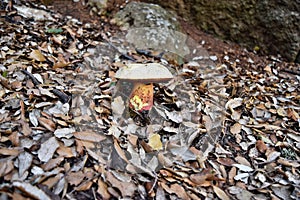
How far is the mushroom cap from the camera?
1368 mm

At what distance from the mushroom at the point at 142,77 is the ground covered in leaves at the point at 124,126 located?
117 mm

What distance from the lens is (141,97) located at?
1550mm

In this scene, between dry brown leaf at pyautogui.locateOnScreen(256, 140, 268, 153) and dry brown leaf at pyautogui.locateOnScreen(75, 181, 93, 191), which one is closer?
dry brown leaf at pyautogui.locateOnScreen(75, 181, 93, 191)

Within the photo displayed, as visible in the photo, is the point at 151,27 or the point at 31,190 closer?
the point at 31,190

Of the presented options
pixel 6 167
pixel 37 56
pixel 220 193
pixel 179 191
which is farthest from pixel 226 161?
pixel 37 56

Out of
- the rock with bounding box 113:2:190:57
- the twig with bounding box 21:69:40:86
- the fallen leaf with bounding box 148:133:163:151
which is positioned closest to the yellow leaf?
the fallen leaf with bounding box 148:133:163:151

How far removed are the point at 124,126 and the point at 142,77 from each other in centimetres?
33

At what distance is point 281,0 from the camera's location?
2582 mm

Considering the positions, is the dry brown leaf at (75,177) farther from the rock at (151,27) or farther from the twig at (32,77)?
the rock at (151,27)

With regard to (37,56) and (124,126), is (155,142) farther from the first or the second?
(37,56)

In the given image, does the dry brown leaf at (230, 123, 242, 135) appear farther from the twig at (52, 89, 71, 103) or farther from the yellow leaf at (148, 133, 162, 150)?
the twig at (52, 89, 71, 103)

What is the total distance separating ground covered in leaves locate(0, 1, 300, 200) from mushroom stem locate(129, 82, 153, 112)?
0.07 meters

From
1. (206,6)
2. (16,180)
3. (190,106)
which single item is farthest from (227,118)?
(206,6)

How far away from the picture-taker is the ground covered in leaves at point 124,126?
1261 mm
